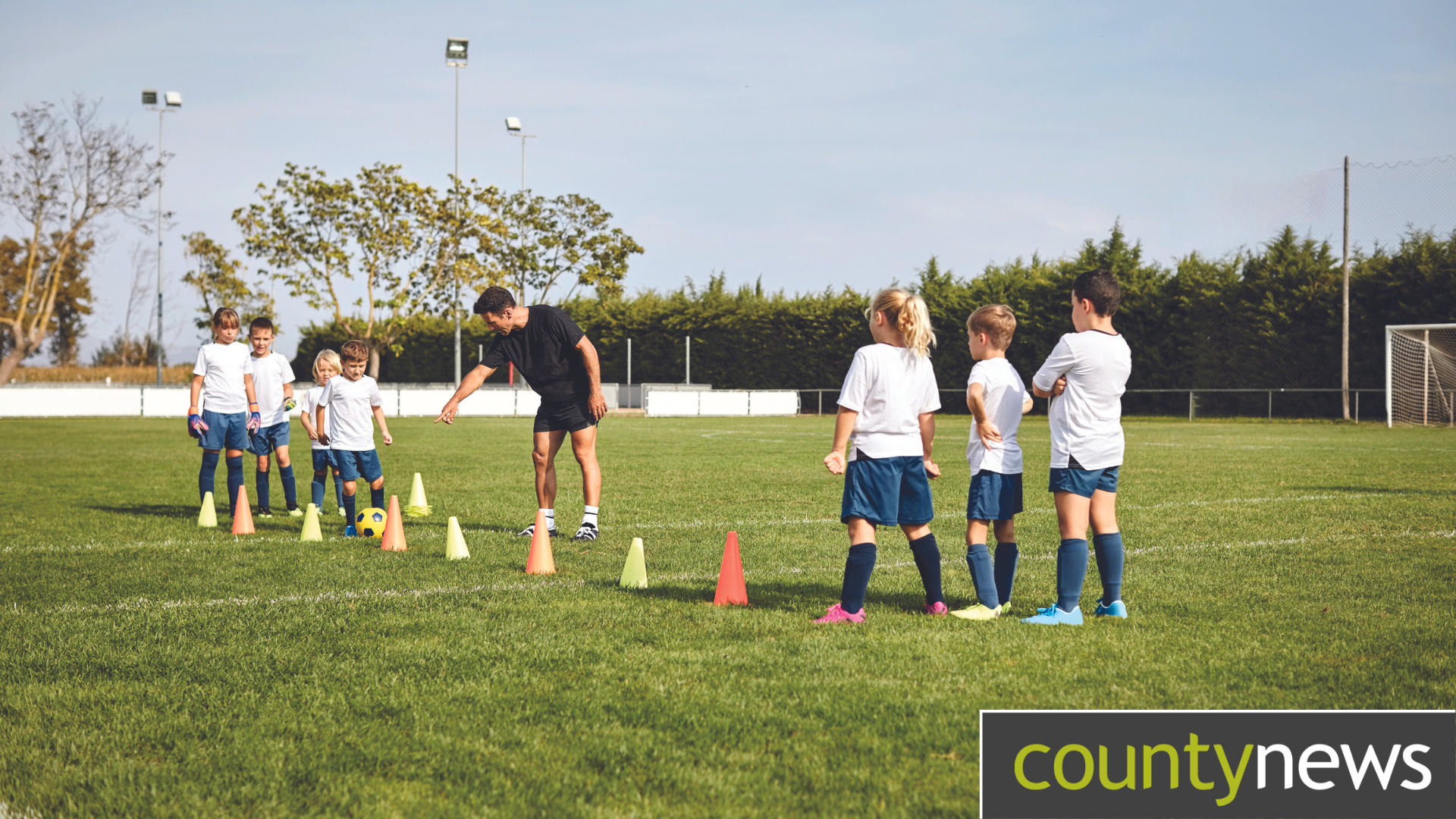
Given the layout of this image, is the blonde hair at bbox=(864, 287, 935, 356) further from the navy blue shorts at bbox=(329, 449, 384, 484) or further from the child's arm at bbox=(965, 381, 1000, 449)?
the navy blue shorts at bbox=(329, 449, 384, 484)

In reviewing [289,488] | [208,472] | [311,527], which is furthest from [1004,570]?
[208,472]

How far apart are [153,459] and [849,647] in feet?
48.8

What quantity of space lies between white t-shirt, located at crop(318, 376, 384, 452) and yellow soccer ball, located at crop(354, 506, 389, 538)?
719 millimetres

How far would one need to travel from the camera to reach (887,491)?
493cm

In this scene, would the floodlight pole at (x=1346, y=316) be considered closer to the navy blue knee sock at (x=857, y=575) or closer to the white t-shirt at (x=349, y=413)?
the white t-shirt at (x=349, y=413)

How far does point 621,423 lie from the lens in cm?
3212

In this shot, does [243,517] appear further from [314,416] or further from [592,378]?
[592,378]

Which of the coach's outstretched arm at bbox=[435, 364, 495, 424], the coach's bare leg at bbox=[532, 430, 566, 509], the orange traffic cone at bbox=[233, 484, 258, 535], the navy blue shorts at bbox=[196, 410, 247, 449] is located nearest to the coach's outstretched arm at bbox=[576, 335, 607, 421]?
the coach's bare leg at bbox=[532, 430, 566, 509]

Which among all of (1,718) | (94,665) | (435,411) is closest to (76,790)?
(1,718)

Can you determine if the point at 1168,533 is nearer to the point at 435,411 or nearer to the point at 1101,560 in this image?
the point at 1101,560

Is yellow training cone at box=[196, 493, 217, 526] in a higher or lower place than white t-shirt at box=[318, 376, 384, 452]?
lower

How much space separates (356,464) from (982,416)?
5872 millimetres

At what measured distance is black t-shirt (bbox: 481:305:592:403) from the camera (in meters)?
8.34

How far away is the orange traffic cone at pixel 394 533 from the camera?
24.5 feet
